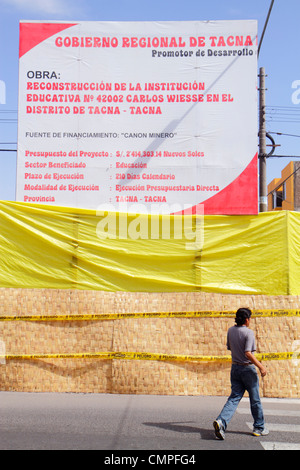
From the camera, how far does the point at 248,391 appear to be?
676 cm

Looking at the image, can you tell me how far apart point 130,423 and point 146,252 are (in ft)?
11.2

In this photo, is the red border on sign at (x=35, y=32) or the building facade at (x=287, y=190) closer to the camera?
the red border on sign at (x=35, y=32)

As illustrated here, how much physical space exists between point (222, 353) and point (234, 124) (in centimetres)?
430

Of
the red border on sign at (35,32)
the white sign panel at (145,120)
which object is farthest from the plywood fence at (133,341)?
the red border on sign at (35,32)

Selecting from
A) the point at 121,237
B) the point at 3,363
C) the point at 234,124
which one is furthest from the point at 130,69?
the point at 3,363

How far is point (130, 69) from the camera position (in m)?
10.6

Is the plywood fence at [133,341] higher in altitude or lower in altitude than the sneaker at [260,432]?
higher

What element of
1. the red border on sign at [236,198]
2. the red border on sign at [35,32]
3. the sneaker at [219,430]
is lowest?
the sneaker at [219,430]

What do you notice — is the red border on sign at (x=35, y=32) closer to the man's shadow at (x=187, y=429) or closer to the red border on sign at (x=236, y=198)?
the red border on sign at (x=236, y=198)

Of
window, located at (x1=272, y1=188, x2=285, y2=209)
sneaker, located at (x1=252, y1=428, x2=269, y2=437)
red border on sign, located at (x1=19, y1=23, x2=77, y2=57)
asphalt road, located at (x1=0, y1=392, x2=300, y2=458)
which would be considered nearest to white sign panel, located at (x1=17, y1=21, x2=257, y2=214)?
red border on sign, located at (x1=19, y1=23, x2=77, y2=57)

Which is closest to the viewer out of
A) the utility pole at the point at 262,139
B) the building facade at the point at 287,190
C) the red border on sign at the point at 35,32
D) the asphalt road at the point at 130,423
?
the asphalt road at the point at 130,423

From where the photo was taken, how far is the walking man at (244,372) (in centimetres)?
668

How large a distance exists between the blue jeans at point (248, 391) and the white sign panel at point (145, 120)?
4070 mm

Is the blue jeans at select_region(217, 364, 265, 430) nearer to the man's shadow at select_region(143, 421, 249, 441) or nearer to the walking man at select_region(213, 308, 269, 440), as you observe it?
the walking man at select_region(213, 308, 269, 440)
